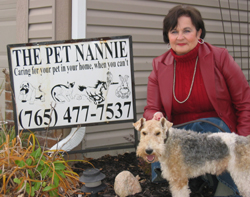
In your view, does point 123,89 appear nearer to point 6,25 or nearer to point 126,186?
point 126,186

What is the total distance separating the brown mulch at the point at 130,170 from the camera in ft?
9.71

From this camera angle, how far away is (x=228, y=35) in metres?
5.34

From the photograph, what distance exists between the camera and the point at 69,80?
358cm

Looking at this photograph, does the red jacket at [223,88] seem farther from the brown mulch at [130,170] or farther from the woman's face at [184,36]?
the brown mulch at [130,170]

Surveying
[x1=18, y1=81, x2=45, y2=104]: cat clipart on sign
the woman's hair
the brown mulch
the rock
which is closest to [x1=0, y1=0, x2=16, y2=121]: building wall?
[x1=18, y1=81, x2=45, y2=104]: cat clipart on sign

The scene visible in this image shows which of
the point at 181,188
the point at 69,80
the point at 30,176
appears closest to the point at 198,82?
the point at 181,188

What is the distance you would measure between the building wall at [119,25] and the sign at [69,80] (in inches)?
15.2

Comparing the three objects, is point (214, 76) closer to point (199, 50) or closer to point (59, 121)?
point (199, 50)

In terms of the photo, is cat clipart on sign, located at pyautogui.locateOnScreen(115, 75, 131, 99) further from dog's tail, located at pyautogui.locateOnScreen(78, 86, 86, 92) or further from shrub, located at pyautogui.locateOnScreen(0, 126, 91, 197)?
shrub, located at pyautogui.locateOnScreen(0, 126, 91, 197)

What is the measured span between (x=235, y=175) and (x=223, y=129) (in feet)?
2.08

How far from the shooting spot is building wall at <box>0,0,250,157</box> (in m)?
3.82

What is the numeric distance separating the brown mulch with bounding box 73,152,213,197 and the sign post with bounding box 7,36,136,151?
2.35 feet

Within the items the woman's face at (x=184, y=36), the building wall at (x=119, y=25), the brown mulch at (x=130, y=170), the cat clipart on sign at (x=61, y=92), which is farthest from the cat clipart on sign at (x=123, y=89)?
the woman's face at (x=184, y=36)

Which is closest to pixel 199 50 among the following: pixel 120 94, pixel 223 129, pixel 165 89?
pixel 165 89
